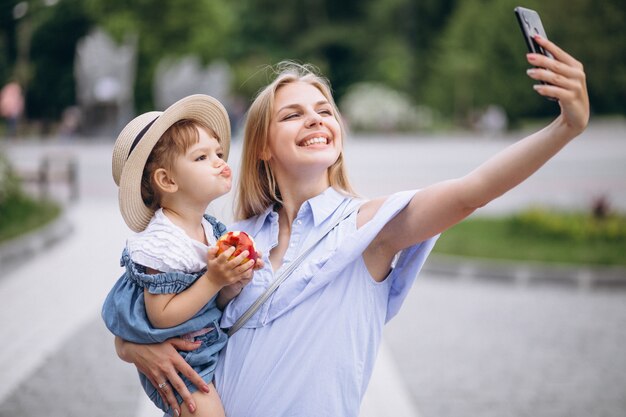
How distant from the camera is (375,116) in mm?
43219

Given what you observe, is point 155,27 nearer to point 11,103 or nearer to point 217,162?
point 11,103

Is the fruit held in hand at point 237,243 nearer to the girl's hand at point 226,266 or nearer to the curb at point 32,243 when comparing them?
the girl's hand at point 226,266

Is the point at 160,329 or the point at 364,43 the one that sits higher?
the point at 364,43

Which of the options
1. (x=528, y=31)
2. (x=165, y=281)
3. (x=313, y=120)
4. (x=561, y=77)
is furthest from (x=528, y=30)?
(x=165, y=281)

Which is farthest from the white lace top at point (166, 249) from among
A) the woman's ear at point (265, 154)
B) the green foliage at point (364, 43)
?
the green foliage at point (364, 43)

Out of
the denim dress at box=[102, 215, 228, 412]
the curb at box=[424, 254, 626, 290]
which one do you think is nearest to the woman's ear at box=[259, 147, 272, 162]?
the denim dress at box=[102, 215, 228, 412]

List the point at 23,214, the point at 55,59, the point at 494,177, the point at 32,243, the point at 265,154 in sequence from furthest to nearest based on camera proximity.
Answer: the point at 55,59, the point at 23,214, the point at 32,243, the point at 265,154, the point at 494,177

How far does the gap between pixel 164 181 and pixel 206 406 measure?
699mm

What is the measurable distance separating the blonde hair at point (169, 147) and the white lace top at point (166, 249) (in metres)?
0.15

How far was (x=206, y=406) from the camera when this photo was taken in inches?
89.2

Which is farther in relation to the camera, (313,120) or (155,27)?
(155,27)

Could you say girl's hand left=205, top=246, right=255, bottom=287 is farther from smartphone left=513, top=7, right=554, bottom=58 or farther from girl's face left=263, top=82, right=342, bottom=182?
smartphone left=513, top=7, right=554, bottom=58

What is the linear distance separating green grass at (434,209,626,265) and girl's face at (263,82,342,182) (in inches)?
280

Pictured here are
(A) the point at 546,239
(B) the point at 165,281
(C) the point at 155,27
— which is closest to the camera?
(B) the point at 165,281
